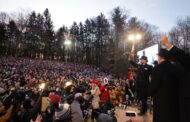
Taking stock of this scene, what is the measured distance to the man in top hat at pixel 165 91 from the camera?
3658 mm

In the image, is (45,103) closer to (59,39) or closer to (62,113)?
(62,113)

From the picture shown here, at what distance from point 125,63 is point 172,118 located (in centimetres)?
3824

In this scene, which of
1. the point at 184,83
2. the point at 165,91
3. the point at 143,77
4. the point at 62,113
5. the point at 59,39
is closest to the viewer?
the point at 184,83

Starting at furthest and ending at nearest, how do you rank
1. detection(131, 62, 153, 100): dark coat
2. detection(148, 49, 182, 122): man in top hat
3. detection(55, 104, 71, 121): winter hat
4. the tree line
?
the tree line, detection(131, 62, 153, 100): dark coat, detection(55, 104, 71, 121): winter hat, detection(148, 49, 182, 122): man in top hat

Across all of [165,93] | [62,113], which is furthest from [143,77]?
[165,93]

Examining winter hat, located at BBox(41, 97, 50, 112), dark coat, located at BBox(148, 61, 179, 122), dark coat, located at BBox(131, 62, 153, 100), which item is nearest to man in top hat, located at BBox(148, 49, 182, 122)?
dark coat, located at BBox(148, 61, 179, 122)

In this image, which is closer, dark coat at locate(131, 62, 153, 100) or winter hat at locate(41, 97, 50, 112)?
winter hat at locate(41, 97, 50, 112)

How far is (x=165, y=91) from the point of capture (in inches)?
148

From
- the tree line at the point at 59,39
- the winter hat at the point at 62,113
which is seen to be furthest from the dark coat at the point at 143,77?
the tree line at the point at 59,39

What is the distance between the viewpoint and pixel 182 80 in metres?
3.11

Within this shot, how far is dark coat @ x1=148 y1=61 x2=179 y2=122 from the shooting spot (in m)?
3.66

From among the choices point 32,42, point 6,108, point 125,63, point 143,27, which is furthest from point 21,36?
point 6,108

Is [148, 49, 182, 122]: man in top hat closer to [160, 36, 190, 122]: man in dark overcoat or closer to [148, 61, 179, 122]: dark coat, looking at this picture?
[148, 61, 179, 122]: dark coat

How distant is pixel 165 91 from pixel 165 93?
3 cm
